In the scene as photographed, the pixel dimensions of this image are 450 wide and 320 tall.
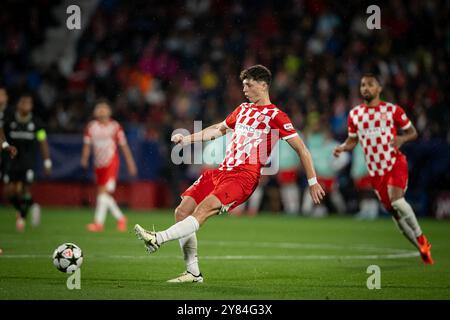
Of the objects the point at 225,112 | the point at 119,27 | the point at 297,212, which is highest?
the point at 119,27

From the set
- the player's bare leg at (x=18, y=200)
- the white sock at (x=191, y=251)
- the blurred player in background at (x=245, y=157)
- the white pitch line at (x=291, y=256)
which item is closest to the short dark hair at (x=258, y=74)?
the blurred player in background at (x=245, y=157)

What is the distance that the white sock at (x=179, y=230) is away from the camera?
9.12m

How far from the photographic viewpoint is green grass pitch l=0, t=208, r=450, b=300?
9336 mm

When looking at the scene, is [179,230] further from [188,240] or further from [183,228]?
[188,240]

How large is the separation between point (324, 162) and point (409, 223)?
10.9 metres

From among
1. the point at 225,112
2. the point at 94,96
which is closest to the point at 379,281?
the point at 225,112

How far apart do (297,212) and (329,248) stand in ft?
29.0

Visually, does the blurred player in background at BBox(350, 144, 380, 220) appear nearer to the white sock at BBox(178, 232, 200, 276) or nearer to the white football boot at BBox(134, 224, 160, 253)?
the white sock at BBox(178, 232, 200, 276)

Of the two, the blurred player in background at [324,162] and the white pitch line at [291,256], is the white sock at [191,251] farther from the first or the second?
the blurred player in background at [324,162]

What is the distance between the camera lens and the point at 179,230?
30.5 ft

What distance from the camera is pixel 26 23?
96.6 feet

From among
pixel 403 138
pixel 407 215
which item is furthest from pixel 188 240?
pixel 403 138

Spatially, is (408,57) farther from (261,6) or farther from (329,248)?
(329,248)

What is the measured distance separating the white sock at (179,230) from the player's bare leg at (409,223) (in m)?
4.18
